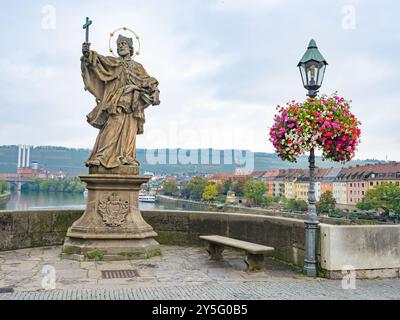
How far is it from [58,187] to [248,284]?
392ft

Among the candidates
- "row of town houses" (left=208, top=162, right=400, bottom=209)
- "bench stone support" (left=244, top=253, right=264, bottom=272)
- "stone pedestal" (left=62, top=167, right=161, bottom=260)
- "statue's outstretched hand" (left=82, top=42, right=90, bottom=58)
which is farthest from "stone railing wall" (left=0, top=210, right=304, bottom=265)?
"row of town houses" (left=208, top=162, right=400, bottom=209)

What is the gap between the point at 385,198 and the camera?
255ft

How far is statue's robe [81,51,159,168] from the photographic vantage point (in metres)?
8.99

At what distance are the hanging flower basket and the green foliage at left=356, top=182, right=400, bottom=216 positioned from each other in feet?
248

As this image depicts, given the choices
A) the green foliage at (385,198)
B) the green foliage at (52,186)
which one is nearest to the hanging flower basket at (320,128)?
the green foliage at (385,198)

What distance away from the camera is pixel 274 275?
7188 mm

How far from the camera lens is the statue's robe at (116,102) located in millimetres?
8992

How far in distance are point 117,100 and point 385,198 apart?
252ft

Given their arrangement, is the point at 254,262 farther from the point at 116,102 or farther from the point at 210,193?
the point at 210,193

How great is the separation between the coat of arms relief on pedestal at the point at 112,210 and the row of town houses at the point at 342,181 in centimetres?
7698

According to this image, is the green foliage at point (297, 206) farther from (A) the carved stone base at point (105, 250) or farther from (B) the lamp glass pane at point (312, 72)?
(B) the lamp glass pane at point (312, 72)
